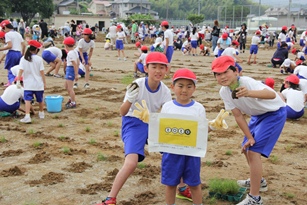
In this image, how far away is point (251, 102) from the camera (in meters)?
4.27

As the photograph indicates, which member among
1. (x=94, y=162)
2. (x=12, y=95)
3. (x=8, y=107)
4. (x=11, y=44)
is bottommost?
(x=94, y=162)

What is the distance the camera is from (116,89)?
39.7ft

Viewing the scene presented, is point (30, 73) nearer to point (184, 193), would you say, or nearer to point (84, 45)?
point (84, 45)

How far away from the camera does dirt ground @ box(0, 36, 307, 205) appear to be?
4.79 m

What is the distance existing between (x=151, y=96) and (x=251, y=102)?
41.8 inches

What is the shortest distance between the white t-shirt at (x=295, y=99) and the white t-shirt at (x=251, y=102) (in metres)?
4.32

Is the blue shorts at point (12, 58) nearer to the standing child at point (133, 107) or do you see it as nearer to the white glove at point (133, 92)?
the standing child at point (133, 107)

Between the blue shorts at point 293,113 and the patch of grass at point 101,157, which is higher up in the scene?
the blue shorts at point 293,113

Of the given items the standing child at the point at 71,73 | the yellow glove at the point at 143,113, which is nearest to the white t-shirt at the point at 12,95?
the standing child at the point at 71,73

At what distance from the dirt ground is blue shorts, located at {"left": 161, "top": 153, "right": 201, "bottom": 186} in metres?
0.74

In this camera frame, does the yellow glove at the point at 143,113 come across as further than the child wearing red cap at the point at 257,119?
No

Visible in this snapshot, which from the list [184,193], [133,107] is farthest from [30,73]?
[184,193]

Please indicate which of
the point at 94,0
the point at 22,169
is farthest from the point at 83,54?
the point at 94,0

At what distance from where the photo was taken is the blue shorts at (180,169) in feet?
12.9
